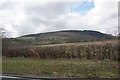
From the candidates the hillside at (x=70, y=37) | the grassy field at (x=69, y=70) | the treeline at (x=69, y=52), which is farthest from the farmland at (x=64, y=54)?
the grassy field at (x=69, y=70)

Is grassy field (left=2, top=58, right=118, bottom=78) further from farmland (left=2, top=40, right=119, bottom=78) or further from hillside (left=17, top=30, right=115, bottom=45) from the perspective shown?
hillside (left=17, top=30, right=115, bottom=45)

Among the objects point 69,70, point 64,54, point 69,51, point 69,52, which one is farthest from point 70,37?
point 69,70

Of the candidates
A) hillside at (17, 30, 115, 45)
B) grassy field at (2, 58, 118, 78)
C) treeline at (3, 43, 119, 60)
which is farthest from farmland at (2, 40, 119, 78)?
grassy field at (2, 58, 118, 78)

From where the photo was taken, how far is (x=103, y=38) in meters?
12.9

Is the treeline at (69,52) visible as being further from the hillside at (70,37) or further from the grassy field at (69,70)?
the grassy field at (69,70)

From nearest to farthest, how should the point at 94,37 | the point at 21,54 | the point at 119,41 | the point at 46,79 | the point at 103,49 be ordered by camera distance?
the point at 46,79 < the point at 119,41 < the point at 103,49 < the point at 94,37 < the point at 21,54

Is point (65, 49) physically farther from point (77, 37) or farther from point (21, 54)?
point (21, 54)

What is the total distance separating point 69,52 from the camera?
1470cm

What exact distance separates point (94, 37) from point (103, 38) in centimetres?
A: 122

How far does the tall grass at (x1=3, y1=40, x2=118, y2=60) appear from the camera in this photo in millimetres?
12531

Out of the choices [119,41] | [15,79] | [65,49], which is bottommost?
[15,79]

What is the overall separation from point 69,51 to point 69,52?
0.12 metres

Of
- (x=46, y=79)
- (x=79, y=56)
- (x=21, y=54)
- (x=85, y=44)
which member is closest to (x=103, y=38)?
(x=85, y=44)

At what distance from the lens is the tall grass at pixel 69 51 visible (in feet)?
41.1
